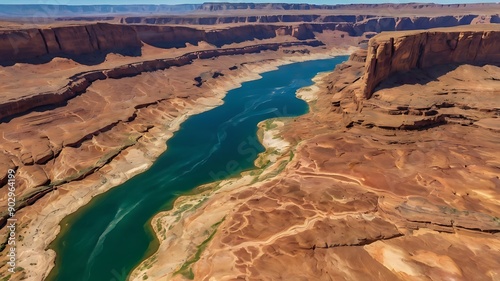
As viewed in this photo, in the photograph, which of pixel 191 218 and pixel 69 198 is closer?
pixel 191 218

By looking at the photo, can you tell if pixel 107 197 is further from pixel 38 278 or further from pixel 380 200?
pixel 380 200

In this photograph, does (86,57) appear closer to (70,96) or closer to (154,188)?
(70,96)

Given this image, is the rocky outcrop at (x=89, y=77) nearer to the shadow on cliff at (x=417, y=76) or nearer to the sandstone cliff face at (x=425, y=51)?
the sandstone cliff face at (x=425, y=51)

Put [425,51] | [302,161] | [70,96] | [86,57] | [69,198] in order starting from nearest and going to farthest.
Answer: [69,198], [302,161], [425,51], [70,96], [86,57]

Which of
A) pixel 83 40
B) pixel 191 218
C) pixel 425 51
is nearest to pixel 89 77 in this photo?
pixel 83 40

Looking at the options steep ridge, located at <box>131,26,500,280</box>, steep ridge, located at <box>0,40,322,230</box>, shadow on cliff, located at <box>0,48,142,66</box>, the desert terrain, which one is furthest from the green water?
shadow on cliff, located at <box>0,48,142,66</box>

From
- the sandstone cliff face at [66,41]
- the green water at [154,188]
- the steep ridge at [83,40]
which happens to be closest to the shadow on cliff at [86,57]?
the steep ridge at [83,40]
